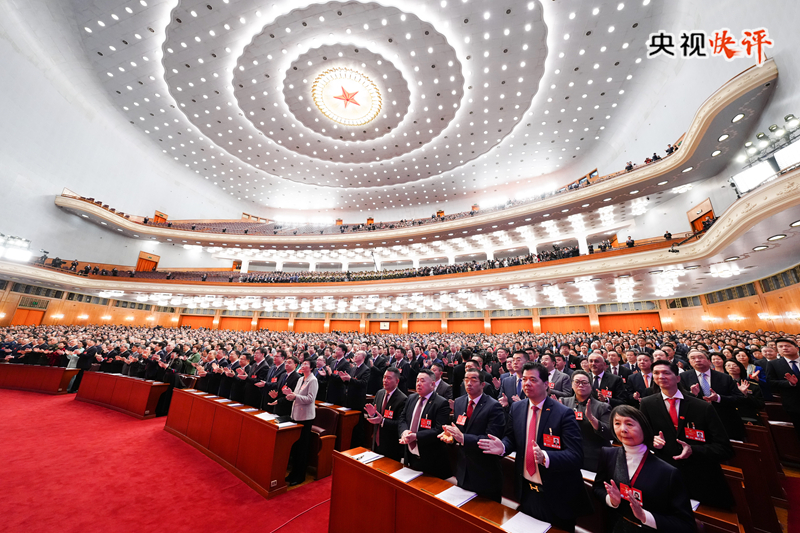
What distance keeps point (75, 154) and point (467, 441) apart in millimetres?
26875

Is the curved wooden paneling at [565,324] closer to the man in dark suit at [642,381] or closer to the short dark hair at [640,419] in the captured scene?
the man in dark suit at [642,381]

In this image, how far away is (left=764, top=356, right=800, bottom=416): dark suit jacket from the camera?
3580 millimetres

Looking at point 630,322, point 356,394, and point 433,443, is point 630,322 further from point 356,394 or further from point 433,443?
point 433,443

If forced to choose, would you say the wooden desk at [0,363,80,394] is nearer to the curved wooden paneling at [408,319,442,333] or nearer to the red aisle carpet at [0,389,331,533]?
the red aisle carpet at [0,389,331,533]

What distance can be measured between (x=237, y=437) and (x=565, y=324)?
61.5 ft

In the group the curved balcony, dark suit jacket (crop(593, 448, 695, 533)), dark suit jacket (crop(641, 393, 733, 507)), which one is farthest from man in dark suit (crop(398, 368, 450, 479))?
the curved balcony

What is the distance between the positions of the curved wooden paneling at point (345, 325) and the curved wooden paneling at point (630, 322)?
16199 millimetres

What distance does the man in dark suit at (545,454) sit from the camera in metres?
1.81

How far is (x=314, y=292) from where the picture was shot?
800 inches

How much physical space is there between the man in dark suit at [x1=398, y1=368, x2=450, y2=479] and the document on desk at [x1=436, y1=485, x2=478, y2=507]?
439mm

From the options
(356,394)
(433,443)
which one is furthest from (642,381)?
(356,394)

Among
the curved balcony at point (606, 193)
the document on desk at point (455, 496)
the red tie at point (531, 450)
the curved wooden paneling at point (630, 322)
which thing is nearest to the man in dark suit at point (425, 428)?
the document on desk at point (455, 496)

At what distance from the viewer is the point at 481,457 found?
2146mm

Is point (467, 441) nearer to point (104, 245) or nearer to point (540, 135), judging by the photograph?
point (540, 135)
